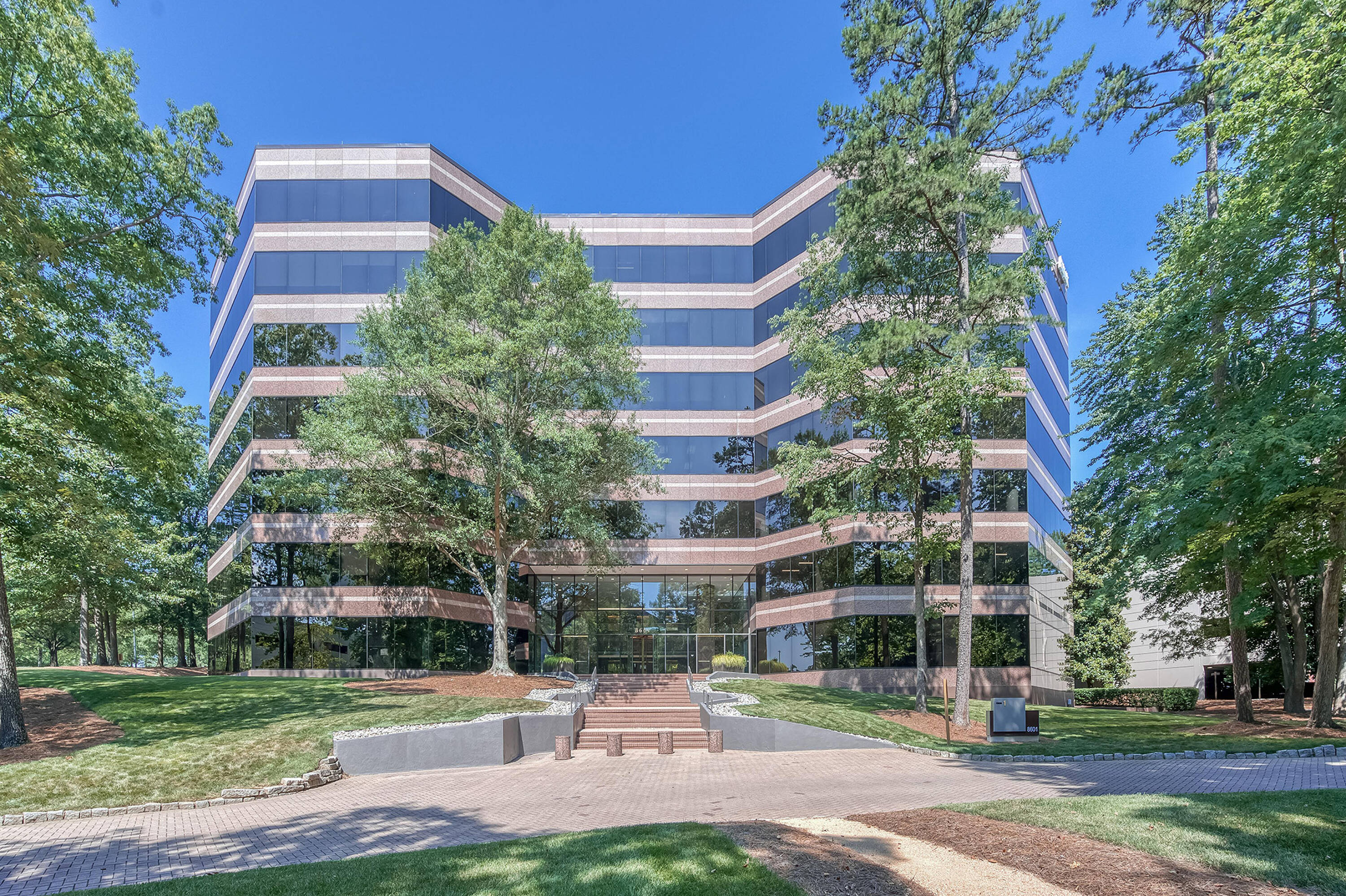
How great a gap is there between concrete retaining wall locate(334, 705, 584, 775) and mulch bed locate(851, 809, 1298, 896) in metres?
10.8

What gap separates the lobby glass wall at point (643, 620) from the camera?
119 feet

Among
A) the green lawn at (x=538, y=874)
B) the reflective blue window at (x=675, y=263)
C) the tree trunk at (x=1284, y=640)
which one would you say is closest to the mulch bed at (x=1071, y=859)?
the green lawn at (x=538, y=874)

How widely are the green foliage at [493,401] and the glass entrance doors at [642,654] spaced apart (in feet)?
33.3

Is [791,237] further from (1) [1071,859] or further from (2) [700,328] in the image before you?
(1) [1071,859]

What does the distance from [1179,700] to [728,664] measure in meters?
19.0

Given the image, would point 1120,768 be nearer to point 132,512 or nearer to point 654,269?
point 654,269

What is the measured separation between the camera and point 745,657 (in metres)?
36.1

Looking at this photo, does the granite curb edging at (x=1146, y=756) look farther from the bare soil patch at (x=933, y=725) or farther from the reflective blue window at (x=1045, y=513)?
the reflective blue window at (x=1045, y=513)

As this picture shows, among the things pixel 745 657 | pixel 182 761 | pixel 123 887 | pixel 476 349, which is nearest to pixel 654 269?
pixel 476 349

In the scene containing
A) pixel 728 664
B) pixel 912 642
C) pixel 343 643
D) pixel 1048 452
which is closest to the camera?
pixel 343 643

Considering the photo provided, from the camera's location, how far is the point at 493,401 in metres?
26.0

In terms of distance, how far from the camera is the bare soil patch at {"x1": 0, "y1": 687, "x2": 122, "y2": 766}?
15.3m

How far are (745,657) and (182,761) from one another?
973 inches

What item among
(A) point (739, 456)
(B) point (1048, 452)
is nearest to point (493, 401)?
(A) point (739, 456)
